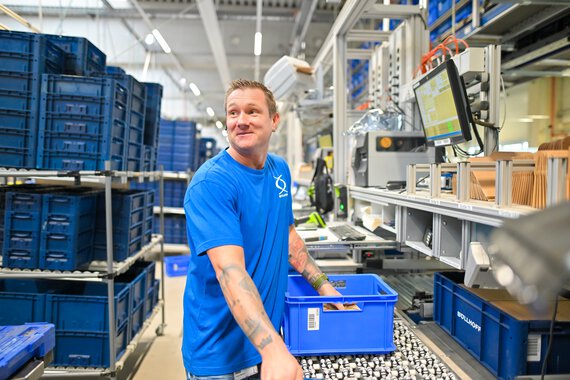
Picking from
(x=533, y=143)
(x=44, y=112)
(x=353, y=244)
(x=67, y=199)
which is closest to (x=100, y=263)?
(x=67, y=199)

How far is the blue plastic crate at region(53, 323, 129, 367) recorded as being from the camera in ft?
8.53

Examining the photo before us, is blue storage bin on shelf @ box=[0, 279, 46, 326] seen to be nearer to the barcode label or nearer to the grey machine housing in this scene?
the grey machine housing

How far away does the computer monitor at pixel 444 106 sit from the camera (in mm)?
1824

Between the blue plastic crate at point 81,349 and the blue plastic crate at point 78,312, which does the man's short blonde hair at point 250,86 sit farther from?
the blue plastic crate at point 81,349

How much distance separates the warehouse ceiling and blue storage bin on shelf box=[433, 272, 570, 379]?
16.6 ft

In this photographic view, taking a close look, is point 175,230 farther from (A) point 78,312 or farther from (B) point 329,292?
(B) point 329,292

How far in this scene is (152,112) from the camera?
11.9 ft

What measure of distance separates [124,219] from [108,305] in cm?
62

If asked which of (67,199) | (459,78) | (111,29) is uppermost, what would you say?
(111,29)

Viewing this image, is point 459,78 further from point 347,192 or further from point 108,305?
point 108,305

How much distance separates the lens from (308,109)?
493cm

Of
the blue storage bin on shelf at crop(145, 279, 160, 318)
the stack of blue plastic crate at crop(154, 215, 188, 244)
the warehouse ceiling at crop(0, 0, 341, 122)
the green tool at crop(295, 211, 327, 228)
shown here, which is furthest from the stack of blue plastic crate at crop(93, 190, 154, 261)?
the stack of blue plastic crate at crop(154, 215, 188, 244)

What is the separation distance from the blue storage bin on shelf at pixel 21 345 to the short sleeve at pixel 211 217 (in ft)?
3.12

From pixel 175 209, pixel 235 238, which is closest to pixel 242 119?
pixel 235 238
